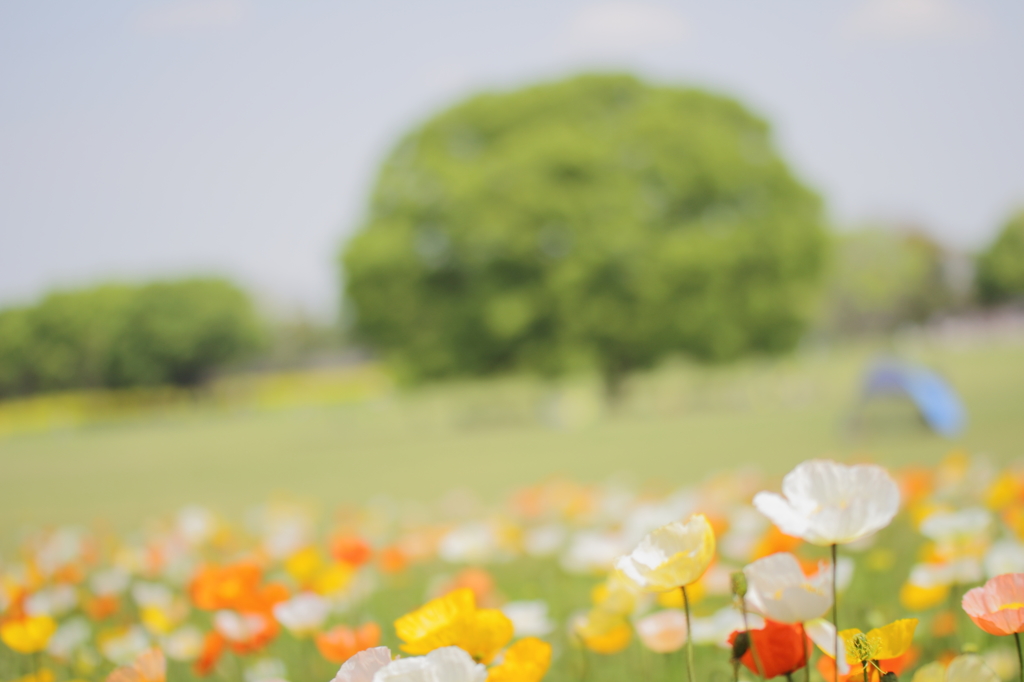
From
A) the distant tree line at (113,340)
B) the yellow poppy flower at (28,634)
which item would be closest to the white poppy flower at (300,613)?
the yellow poppy flower at (28,634)

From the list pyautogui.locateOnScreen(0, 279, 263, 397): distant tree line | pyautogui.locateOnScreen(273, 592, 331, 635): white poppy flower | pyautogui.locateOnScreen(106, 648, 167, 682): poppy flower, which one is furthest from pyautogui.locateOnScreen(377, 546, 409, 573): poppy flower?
pyautogui.locateOnScreen(0, 279, 263, 397): distant tree line

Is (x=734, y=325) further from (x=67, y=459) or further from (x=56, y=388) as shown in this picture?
(x=56, y=388)

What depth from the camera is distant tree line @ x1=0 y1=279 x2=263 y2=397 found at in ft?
15.6

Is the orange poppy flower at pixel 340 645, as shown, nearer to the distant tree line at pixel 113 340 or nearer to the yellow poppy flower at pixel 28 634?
the yellow poppy flower at pixel 28 634

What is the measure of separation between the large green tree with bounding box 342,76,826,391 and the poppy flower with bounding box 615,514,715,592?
16.5 metres

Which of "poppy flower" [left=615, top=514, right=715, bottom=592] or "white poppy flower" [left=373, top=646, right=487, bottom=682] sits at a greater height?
"poppy flower" [left=615, top=514, right=715, bottom=592]

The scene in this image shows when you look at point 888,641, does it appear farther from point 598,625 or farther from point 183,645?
point 183,645

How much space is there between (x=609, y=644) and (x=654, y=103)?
66.1 ft

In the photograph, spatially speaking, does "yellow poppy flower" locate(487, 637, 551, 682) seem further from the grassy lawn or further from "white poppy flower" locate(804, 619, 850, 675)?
the grassy lawn

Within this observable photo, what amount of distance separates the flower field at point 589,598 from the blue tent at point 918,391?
534cm

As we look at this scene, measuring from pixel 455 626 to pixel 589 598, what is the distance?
1917mm

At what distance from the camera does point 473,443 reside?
1425cm

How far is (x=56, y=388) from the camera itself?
16.0 feet

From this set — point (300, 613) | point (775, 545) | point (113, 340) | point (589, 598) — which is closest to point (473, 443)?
point (113, 340)
